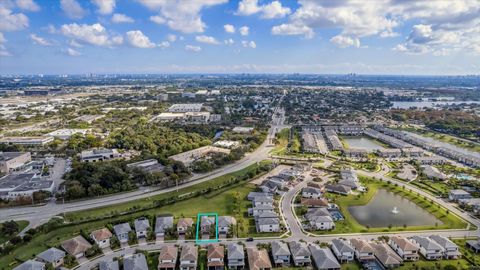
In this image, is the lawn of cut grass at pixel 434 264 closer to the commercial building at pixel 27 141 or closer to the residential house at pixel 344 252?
the residential house at pixel 344 252

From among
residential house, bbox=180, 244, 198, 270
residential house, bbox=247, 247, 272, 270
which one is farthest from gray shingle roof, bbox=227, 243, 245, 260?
residential house, bbox=180, 244, 198, 270

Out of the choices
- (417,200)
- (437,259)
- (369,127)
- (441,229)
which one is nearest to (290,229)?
(437,259)

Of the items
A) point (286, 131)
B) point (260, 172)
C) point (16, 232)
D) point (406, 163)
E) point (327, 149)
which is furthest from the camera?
point (286, 131)

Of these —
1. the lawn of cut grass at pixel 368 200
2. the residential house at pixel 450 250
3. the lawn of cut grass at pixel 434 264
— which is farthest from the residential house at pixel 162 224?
the residential house at pixel 450 250

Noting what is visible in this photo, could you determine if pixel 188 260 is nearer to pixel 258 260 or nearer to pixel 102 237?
pixel 258 260

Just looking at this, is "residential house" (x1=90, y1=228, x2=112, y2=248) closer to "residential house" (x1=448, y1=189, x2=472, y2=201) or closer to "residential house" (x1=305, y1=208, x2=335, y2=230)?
"residential house" (x1=305, y1=208, x2=335, y2=230)

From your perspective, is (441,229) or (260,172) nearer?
(441,229)

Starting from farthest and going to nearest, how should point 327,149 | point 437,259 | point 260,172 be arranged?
point 327,149
point 260,172
point 437,259

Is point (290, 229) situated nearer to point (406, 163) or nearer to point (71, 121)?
point (406, 163)
